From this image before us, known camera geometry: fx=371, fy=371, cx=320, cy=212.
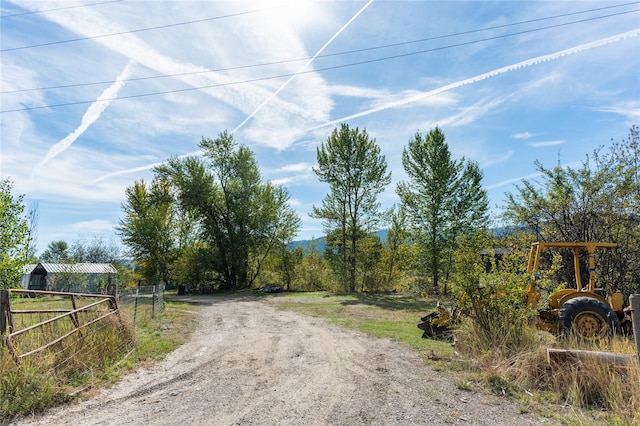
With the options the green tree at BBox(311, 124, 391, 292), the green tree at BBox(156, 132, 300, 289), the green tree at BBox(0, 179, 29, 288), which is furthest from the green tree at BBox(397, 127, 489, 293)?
the green tree at BBox(0, 179, 29, 288)

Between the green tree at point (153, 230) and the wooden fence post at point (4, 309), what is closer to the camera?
the wooden fence post at point (4, 309)

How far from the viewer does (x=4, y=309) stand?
17.9 feet

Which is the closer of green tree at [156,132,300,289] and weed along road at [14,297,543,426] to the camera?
weed along road at [14,297,543,426]

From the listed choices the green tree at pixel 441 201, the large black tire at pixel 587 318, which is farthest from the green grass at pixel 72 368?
the green tree at pixel 441 201

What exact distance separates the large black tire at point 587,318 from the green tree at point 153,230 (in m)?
34.3

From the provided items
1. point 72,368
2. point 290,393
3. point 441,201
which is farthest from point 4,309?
point 441,201

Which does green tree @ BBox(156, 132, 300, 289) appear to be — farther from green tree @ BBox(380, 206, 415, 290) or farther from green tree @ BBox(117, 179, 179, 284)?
green tree @ BBox(380, 206, 415, 290)

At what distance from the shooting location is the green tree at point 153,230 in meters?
34.8

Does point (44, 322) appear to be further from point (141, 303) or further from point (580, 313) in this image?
point (580, 313)

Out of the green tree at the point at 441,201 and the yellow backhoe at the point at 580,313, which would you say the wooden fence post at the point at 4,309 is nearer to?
the yellow backhoe at the point at 580,313

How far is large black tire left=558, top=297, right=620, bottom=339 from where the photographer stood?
24.8 ft

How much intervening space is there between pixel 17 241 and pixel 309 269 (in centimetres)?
2776

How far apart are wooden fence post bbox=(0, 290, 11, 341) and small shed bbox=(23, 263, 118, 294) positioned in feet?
47.7

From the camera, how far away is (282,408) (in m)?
4.93
